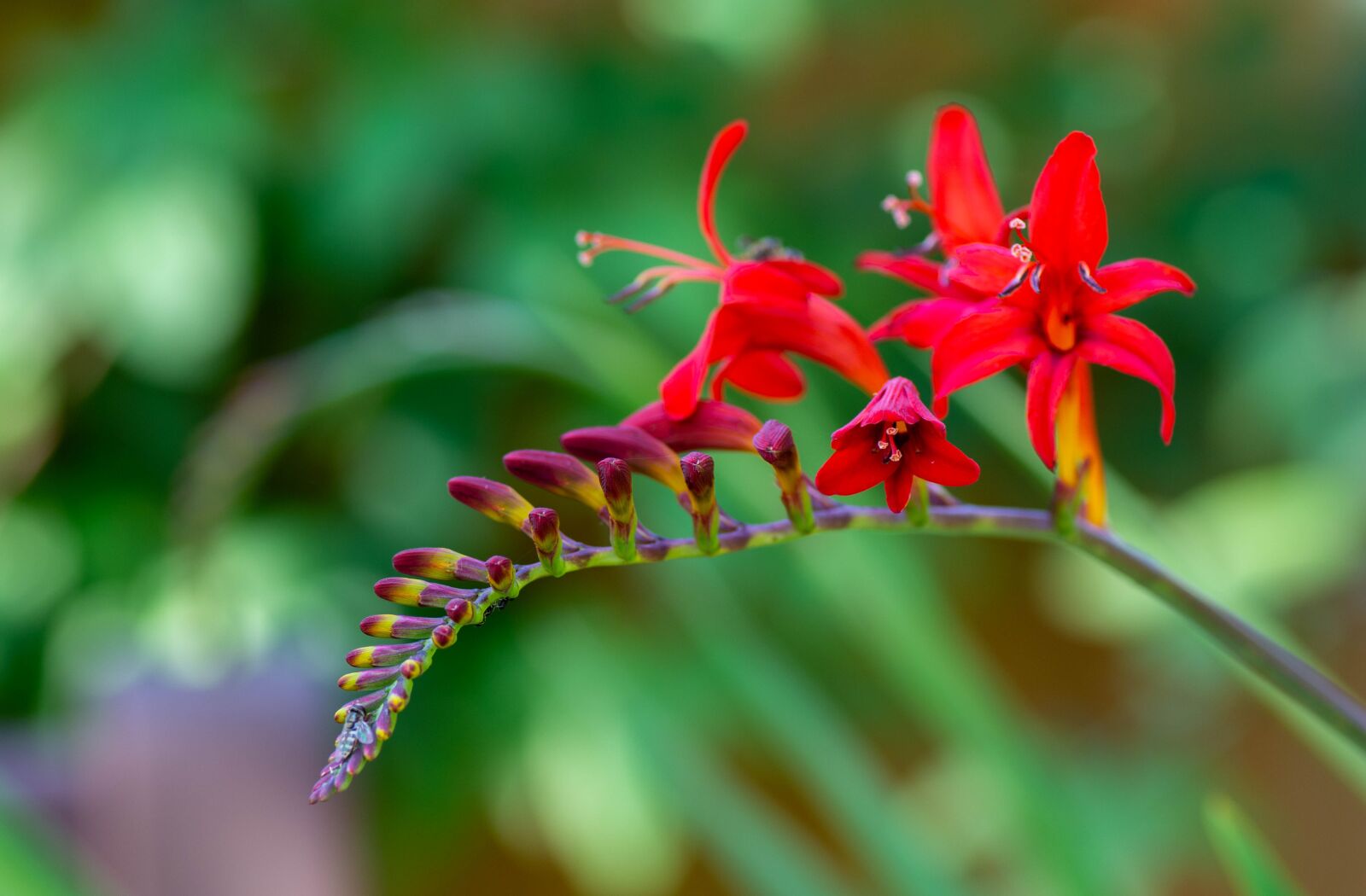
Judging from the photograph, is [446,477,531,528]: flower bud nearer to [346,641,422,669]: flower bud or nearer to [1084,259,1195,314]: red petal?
[346,641,422,669]: flower bud

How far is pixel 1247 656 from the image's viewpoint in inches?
12.3

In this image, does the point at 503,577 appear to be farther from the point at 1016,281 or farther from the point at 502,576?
the point at 1016,281

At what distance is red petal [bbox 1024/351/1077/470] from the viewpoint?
11.5 inches

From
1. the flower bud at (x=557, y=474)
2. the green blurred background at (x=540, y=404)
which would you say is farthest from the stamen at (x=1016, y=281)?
the green blurred background at (x=540, y=404)

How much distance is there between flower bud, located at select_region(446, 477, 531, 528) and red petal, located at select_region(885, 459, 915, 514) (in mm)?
87

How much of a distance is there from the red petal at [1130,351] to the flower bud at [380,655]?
0.17 m

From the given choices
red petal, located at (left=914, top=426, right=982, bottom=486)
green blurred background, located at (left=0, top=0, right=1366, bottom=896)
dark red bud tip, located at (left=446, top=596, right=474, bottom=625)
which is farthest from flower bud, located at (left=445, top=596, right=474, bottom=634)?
green blurred background, located at (left=0, top=0, right=1366, bottom=896)

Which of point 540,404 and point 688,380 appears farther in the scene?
point 540,404

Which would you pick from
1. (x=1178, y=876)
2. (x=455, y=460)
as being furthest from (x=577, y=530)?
(x=1178, y=876)

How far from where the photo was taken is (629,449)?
0.34 meters

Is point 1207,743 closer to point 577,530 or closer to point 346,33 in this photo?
point 577,530

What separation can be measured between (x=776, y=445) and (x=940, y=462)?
4 centimetres

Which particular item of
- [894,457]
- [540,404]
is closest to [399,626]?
[894,457]

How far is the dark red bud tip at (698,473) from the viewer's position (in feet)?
0.98
